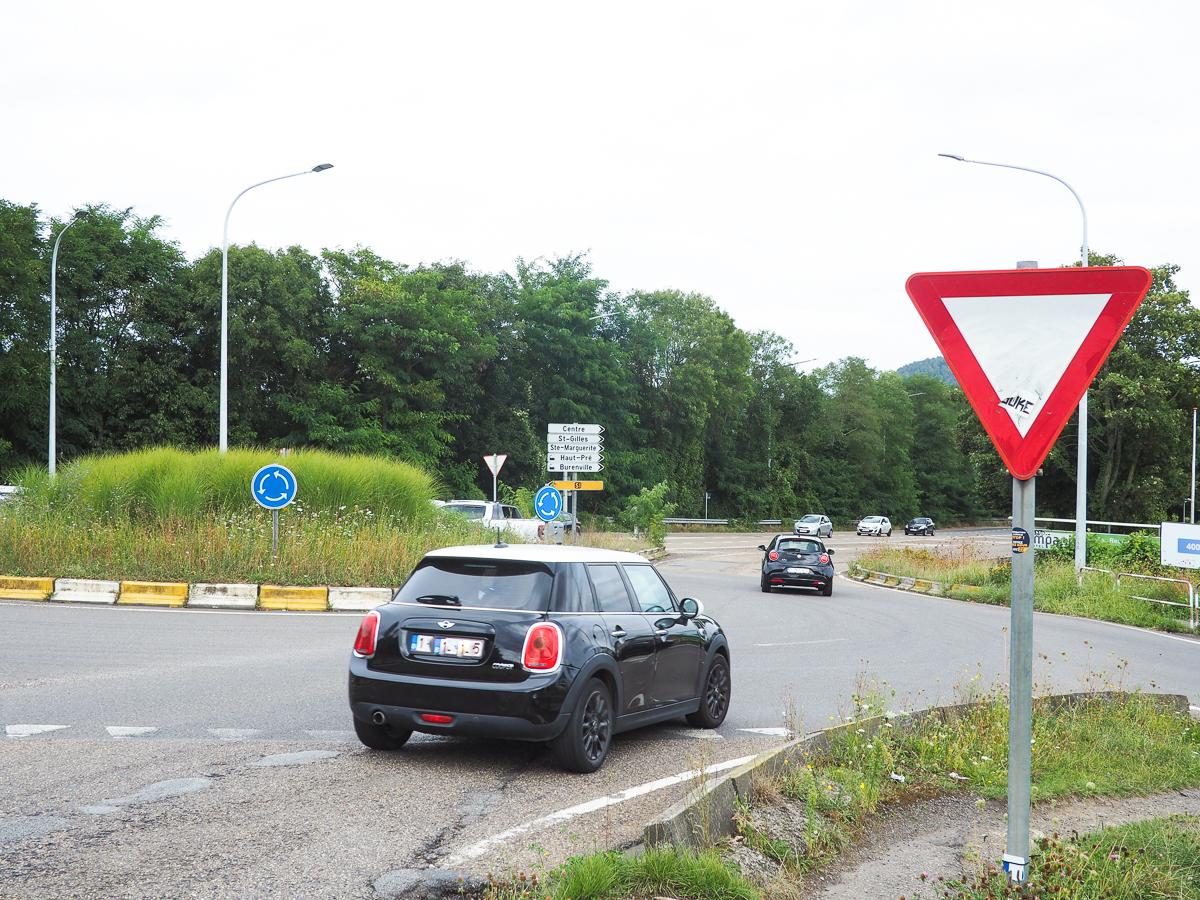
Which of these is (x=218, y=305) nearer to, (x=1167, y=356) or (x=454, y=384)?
→ (x=454, y=384)

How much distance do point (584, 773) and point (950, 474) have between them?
11496 centimetres

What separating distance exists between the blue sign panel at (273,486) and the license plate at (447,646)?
11946mm

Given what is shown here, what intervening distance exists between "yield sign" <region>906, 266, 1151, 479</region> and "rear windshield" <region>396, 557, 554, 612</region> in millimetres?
4009

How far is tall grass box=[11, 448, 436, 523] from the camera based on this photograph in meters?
20.8

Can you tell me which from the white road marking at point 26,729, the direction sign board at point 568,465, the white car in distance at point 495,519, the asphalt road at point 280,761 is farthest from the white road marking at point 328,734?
the direction sign board at point 568,465

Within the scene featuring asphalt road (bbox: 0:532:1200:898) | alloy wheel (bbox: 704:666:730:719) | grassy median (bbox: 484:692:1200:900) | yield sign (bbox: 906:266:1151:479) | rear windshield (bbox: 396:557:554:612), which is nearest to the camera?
yield sign (bbox: 906:266:1151:479)

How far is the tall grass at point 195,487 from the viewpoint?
20766mm

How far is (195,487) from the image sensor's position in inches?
824

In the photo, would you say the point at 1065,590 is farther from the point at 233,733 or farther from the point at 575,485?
the point at 233,733

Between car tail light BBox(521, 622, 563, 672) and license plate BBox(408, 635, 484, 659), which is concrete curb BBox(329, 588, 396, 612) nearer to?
license plate BBox(408, 635, 484, 659)

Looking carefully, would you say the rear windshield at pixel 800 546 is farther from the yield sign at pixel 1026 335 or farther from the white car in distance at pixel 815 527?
the white car in distance at pixel 815 527

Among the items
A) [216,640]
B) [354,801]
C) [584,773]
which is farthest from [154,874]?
[216,640]

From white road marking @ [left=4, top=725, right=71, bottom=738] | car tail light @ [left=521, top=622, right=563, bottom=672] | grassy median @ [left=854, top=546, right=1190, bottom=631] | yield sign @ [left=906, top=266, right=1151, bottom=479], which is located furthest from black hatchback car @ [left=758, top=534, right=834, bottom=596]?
yield sign @ [left=906, top=266, right=1151, bottom=479]

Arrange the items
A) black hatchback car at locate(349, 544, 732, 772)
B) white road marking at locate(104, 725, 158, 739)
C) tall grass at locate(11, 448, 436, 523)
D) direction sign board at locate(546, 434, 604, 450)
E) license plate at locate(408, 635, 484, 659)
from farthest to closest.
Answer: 1. direction sign board at locate(546, 434, 604, 450)
2. tall grass at locate(11, 448, 436, 523)
3. white road marking at locate(104, 725, 158, 739)
4. license plate at locate(408, 635, 484, 659)
5. black hatchback car at locate(349, 544, 732, 772)
